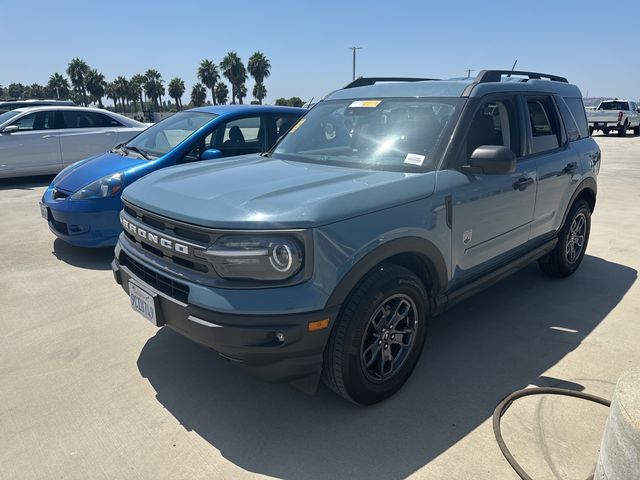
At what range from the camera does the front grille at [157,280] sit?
2563mm

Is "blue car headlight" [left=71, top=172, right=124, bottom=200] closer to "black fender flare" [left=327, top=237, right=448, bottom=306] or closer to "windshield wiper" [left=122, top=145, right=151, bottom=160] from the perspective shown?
"windshield wiper" [left=122, top=145, right=151, bottom=160]

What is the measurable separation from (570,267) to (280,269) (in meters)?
3.78

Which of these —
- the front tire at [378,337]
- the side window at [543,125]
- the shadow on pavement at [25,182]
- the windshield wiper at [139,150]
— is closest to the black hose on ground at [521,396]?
the front tire at [378,337]

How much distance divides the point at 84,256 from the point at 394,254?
4179 mm

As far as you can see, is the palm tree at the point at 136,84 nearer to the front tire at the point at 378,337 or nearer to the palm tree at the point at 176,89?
the palm tree at the point at 176,89

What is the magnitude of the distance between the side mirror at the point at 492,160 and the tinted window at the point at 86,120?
9348mm

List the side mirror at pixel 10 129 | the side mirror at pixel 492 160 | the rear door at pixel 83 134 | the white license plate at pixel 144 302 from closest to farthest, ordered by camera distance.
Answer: the white license plate at pixel 144 302, the side mirror at pixel 492 160, the side mirror at pixel 10 129, the rear door at pixel 83 134

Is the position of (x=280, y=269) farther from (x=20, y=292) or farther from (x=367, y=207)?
(x=20, y=292)

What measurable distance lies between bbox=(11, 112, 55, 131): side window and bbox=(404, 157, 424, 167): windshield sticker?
30.2 ft

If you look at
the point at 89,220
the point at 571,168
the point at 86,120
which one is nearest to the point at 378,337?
the point at 571,168

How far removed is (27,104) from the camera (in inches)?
546

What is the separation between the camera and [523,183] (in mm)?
3688

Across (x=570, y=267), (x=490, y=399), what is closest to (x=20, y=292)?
(x=490, y=399)

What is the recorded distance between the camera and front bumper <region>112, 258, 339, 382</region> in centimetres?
229
